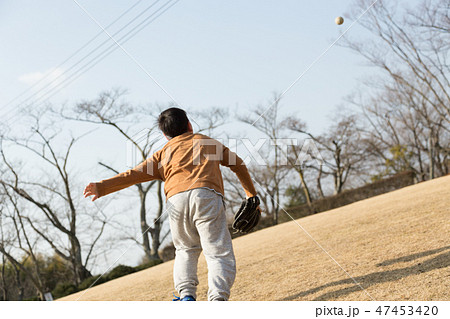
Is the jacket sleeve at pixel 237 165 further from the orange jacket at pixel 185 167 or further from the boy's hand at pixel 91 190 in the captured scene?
the boy's hand at pixel 91 190

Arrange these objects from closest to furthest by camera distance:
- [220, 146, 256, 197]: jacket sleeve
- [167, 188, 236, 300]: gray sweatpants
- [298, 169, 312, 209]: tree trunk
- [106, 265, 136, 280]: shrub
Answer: [167, 188, 236, 300]: gray sweatpants < [220, 146, 256, 197]: jacket sleeve < [106, 265, 136, 280]: shrub < [298, 169, 312, 209]: tree trunk

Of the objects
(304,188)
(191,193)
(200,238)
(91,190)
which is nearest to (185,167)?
(191,193)

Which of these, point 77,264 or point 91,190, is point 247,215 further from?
point 77,264

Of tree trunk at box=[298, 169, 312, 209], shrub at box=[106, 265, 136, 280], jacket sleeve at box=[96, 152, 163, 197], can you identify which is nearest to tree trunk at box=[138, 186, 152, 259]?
shrub at box=[106, 265, 136, 280]

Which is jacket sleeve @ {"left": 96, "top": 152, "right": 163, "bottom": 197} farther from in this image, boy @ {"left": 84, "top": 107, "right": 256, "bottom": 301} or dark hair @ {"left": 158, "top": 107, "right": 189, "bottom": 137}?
dark hair @ {"left": 158, "top": 107, "right": 189, "bottom": 137}

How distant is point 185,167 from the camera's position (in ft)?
8.75

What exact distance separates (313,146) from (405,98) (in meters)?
4.55

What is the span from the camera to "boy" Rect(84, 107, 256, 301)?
8.13ft

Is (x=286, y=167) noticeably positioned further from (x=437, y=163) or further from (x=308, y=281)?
(x=308, y=281)

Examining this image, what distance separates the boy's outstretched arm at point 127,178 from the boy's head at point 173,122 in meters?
0.17

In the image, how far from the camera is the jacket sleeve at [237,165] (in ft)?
9.09

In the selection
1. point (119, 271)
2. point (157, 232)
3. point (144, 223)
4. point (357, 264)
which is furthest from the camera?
point (157, 232)

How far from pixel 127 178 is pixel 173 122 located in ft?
1.50
